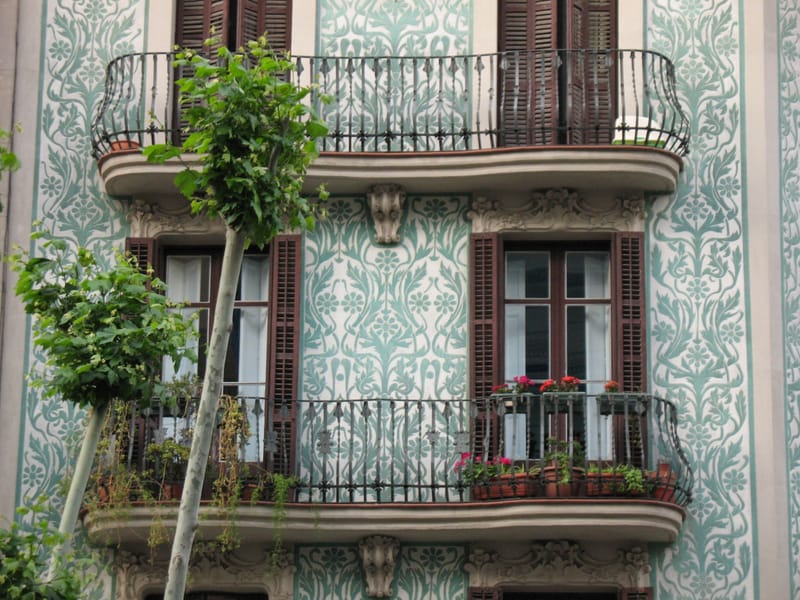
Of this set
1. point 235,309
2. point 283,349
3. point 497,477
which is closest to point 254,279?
point 235,309

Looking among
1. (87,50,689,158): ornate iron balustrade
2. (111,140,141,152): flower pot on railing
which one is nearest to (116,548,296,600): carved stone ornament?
(111,140,141,152): flower pot on railing

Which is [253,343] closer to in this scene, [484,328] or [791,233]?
[484,328]

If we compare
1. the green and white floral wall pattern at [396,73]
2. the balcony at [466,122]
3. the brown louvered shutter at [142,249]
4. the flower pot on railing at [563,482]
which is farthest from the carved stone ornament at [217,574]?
the green and white floral wall pattern at [396,73]

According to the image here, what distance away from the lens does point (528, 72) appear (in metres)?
25.3

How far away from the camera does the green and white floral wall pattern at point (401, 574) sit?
2402 centimetres

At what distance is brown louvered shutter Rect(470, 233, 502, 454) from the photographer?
954 inches

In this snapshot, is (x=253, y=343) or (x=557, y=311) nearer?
(x=557, y=311)

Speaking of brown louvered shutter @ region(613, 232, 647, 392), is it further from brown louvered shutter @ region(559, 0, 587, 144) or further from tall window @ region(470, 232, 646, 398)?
brown louvered shutter @ region(559, 0, 587, 144)

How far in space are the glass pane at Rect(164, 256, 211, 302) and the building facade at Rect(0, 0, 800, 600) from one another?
0.03 metres

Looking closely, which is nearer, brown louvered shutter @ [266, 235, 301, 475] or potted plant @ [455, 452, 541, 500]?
potted plant @ [455, 452, 541, 500]

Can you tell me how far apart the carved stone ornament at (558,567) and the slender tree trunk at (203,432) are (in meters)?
5.12

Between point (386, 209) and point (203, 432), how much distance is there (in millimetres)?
5991

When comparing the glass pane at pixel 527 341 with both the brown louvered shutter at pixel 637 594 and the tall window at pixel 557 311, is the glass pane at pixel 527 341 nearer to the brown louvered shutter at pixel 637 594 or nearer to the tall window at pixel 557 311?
the tall window at pixel 557 311

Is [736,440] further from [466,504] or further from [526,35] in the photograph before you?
[526,35]
